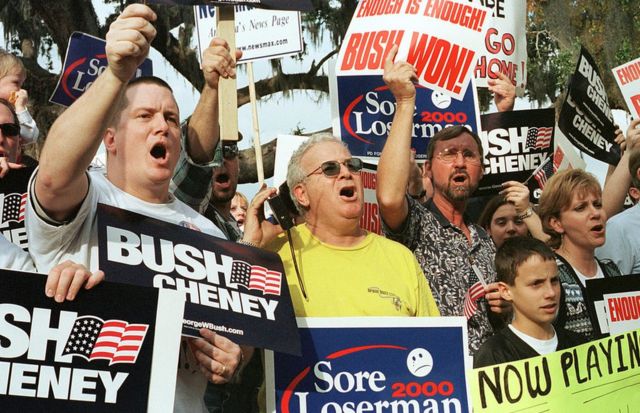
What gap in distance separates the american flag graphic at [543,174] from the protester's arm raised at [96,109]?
3.75 m

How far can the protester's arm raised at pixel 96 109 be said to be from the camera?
2.71 meters

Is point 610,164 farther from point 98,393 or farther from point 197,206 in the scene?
point 98,393

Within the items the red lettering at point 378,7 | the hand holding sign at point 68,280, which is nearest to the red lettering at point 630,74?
the red lettering at point 378,7

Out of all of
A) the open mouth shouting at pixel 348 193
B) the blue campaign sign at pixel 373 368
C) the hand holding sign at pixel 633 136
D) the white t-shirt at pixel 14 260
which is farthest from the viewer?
the hand holding sign at pixel 633 136

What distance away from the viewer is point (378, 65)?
5777mm

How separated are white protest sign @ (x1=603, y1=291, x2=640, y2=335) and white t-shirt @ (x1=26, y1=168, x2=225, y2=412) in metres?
1.91

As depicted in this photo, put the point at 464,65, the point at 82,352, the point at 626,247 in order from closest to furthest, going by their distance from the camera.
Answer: the point at 82,352 → the point at 626,247 → the point at 464,65

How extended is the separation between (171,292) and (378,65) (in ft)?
10.2

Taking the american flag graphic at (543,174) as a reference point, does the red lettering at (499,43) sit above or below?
above

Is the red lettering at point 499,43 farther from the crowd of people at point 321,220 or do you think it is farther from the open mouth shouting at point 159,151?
the open mouth shouting at point 159,151

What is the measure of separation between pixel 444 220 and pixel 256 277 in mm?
1518

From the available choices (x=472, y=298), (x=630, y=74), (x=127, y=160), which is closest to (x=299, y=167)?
(x=472, y=298)

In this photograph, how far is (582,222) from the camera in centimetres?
491

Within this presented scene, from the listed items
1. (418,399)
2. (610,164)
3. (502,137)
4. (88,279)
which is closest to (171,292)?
(88,279)
